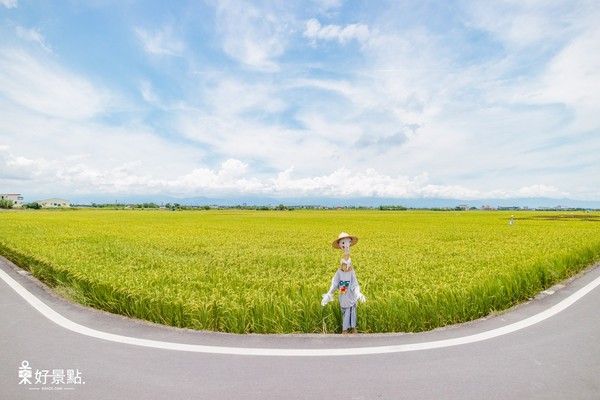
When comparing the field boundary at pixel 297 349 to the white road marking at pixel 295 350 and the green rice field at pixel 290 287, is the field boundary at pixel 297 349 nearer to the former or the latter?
the white road marking at pixel 295 350

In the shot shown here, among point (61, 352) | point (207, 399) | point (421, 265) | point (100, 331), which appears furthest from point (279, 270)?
point (207, 399)

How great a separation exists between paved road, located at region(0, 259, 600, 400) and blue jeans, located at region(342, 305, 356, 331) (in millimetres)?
191

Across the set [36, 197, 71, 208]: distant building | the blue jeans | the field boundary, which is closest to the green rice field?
the blue jeans

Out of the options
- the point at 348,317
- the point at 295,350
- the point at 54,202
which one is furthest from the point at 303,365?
the point at 54,202

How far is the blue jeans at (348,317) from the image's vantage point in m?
5.28

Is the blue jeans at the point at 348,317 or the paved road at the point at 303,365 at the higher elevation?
the blue jeans at the point at 348,317

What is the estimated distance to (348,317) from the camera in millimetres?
5293

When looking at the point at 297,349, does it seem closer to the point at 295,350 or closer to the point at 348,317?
the point at 295,350

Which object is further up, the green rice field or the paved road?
the green rice field

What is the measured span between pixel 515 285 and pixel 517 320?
66.8 inches

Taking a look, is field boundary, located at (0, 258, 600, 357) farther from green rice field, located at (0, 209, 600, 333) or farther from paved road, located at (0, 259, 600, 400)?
green rice field, located at (0, 209, 600, 333)

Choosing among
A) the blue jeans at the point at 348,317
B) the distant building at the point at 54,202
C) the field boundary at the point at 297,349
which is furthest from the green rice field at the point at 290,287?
the distant building at the point at 54,202

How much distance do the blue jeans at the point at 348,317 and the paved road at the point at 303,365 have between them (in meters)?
0.19

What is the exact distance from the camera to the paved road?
362cm
